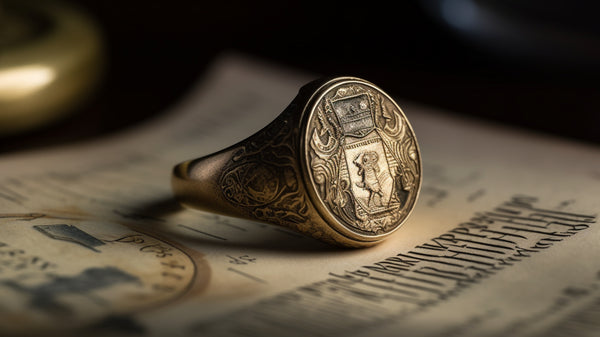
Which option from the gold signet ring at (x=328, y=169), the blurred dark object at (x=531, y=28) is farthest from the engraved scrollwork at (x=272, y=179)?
the blurred dark object at (x=531, y=28)

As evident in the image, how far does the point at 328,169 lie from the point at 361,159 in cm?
6

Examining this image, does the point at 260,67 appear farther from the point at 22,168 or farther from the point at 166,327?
the point at 166,327

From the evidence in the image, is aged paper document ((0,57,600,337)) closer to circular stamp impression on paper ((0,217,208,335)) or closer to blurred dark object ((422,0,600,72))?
circular stamp impression on paper ((0,217,208,335))

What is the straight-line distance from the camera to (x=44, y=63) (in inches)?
58.8

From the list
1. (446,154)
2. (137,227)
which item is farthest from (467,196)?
(137,227)

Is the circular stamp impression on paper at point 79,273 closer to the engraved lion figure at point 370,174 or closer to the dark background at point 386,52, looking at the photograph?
the engraved lion figure at point 370,174

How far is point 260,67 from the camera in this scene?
1926mm

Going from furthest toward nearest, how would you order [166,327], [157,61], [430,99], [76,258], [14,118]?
[157,61] → [430,99] → [14,118] → [76,258] → [166,327]

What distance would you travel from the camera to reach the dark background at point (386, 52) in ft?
5.70

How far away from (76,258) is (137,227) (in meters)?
0.17

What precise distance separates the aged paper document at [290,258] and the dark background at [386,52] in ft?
0.87

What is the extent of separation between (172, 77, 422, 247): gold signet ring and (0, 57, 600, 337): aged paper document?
0.04 meters

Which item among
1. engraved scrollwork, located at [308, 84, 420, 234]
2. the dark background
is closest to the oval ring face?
engraved scrollwork, located at [308, 84, 420, 234]

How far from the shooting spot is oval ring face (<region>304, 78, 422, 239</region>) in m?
1.00
